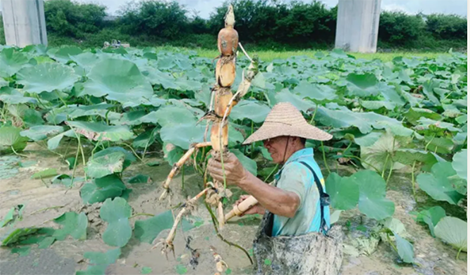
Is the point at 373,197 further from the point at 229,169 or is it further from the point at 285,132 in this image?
the point at 229,169

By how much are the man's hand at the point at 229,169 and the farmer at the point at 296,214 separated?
0.54 feet

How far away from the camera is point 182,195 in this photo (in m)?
2.10

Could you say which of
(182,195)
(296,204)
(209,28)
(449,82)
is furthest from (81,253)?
(209,28)

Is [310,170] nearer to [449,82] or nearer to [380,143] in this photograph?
[380,143]

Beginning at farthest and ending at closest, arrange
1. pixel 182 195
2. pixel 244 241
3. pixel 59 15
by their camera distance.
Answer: pixel 59 15 → pixel 182 195 → pixel 244 241

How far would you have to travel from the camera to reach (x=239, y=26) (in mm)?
25453

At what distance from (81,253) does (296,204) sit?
981mm

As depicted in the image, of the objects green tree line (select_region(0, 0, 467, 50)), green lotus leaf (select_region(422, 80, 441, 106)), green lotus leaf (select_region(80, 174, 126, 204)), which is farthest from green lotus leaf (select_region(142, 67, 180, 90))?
green tree line (select_region(0, 0, 467, 50))

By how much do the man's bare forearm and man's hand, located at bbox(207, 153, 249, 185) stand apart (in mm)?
19

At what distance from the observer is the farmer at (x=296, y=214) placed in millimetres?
1224

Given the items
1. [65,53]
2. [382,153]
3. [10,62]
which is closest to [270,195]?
[382,153]

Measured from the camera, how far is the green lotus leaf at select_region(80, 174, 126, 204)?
6.24 ft

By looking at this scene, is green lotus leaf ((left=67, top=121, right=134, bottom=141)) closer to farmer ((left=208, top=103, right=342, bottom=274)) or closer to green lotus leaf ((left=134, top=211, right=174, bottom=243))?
green lotus leaf ((left=134, top=211, right=174, bottom=243))

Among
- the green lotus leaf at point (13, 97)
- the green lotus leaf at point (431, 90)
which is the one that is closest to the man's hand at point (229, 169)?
the green lotus leaf at point (13, 97)
